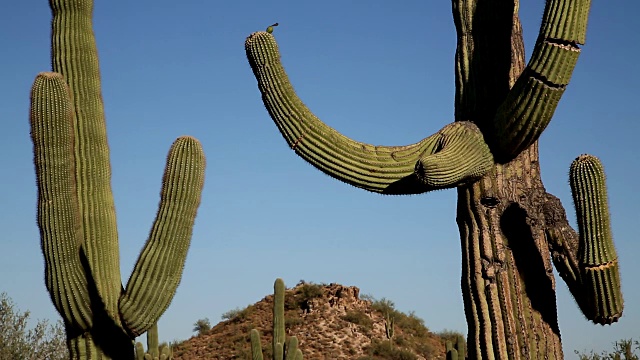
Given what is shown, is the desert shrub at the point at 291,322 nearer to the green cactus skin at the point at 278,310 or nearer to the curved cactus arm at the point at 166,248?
the green cactus skin at the point at 278,310

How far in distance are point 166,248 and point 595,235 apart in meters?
3.98

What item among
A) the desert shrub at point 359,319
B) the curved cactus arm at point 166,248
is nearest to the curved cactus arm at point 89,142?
the curved cactus arm at point 166,248

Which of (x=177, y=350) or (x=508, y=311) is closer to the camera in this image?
(x=508, y=311)

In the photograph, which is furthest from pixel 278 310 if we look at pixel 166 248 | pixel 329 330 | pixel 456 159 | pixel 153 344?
pixel 329 330

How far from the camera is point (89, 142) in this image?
892cm

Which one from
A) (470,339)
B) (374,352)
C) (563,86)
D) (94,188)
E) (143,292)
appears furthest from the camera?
(374,352)

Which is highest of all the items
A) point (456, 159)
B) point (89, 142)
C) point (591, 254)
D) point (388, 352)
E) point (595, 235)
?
point (388, 352)

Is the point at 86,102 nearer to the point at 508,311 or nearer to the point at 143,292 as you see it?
the point at 143,292

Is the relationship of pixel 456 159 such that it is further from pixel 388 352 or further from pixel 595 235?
pixel 388 352

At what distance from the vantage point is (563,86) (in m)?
6.24

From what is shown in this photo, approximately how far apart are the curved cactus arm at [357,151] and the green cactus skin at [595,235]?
75cm

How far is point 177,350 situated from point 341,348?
22.6 feet

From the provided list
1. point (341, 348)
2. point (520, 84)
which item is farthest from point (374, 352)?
point (520, 84)

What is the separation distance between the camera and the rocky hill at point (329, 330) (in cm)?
3244
